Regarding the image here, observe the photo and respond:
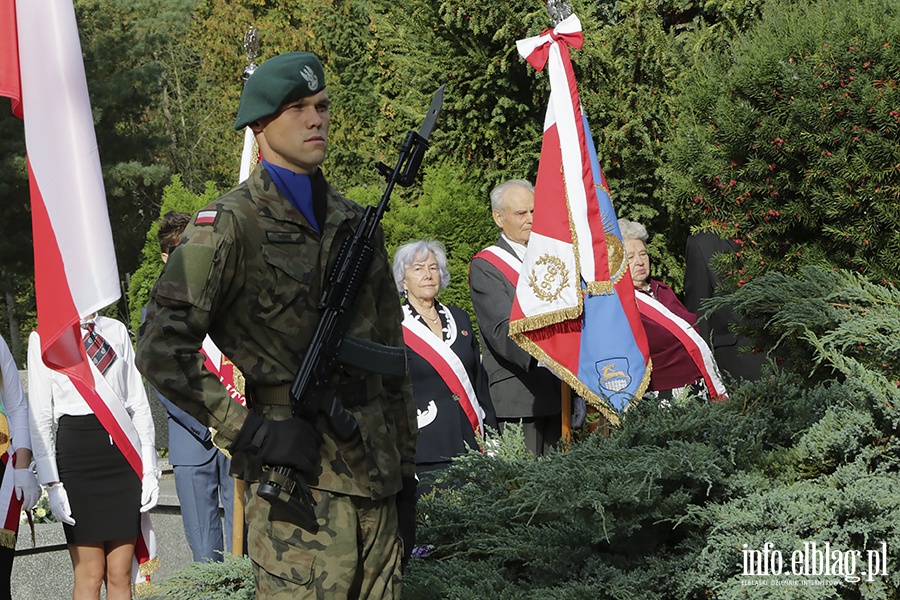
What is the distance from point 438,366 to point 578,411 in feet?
3.22

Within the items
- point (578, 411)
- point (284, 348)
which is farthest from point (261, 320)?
point (578, 411)

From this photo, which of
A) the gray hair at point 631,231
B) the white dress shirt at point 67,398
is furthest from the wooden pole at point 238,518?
the gray hair at point 631,231

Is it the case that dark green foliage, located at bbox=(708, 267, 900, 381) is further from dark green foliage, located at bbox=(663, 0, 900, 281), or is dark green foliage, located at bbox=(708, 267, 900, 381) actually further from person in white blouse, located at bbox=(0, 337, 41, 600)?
person in white blouse, located at bbox=(0, 337, 41, 600)

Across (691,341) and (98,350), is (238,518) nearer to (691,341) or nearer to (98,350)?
(98,350)

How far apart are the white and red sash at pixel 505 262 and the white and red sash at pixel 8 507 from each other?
106 inches

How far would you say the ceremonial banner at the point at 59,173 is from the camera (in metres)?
4.50

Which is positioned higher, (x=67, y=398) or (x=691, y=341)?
(x=691, y=341)

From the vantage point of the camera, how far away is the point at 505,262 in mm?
6492

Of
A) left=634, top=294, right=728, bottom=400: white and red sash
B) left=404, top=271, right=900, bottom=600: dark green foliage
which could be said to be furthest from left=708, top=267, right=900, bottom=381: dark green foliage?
left=634, top=294, right=728, bottom=400: white and red sash

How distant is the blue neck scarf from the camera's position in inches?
123

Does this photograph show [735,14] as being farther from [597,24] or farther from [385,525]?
[385,525]

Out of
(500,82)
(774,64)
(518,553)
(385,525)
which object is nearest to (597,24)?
(500,82)

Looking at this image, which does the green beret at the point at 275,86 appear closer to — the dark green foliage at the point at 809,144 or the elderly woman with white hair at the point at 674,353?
the dark green foliage at the point at 809,144

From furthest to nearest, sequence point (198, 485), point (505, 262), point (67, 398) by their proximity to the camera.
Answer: point (198, 485) → point (505, 262) → point (67, 398)
